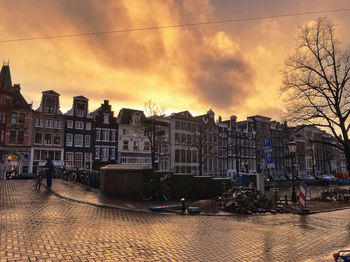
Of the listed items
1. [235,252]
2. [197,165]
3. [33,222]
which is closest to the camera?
[235,252]

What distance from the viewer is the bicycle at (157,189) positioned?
48.4ft

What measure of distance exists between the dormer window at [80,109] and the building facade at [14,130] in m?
7.97

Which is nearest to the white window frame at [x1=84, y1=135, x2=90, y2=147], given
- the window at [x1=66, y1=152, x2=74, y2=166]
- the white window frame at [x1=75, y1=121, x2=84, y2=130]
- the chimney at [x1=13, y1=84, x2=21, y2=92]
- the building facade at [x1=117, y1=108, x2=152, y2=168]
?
the white window frame at [x1=75, y1=121, x2=84, y2=130]

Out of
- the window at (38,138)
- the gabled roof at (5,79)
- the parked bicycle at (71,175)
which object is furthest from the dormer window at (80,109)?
the parked bicycle at (71,175)

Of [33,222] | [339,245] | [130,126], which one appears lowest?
[339,245]

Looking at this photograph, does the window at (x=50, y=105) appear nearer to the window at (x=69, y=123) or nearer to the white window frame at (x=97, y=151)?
the window at (x=69, y=123)

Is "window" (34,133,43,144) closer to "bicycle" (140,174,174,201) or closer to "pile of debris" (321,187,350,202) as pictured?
"bicycle" (140,174,174,201)

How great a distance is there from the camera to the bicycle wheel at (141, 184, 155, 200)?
48.2ft

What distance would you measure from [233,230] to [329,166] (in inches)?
3996

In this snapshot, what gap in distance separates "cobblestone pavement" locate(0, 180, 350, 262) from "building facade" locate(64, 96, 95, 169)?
39023mm

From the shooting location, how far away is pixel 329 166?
93.6 metres

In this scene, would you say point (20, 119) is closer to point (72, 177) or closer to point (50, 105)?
point (50, 105)

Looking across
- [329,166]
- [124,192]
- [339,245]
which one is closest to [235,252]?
[339,245]

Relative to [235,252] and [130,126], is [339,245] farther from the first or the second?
[130,126]
